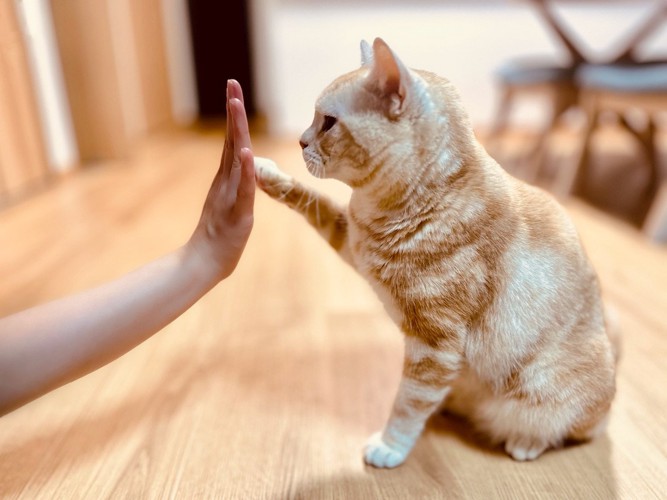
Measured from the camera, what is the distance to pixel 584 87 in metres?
2.17

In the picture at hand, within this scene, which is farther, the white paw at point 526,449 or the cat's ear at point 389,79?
the white paw at point 526,449

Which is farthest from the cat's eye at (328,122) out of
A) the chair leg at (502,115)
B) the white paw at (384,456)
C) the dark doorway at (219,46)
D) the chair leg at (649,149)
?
the dark doorway at (219,46)

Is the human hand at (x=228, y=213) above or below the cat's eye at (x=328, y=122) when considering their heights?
below

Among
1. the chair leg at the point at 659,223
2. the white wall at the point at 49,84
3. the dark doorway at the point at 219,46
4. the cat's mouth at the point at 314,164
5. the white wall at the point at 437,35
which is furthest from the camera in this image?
the dark doorway at the point at 219,46

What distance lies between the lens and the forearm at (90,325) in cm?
69

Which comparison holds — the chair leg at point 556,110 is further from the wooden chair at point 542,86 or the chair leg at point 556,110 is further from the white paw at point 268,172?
the white paw at point 268,172

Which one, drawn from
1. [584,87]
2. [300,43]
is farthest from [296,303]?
[300,43]

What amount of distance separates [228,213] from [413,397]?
1.32ft

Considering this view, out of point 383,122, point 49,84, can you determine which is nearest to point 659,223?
point 383,122

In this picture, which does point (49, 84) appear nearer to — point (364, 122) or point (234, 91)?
point (234, 91)

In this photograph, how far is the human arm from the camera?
701 millimetres

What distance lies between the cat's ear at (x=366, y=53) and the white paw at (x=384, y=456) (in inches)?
23.5

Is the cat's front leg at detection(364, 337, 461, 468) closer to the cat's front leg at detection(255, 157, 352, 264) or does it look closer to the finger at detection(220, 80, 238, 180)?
the cat's front leg at detection(255, 157, 352, 264)

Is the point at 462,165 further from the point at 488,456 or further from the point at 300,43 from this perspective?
the point at 300,43
